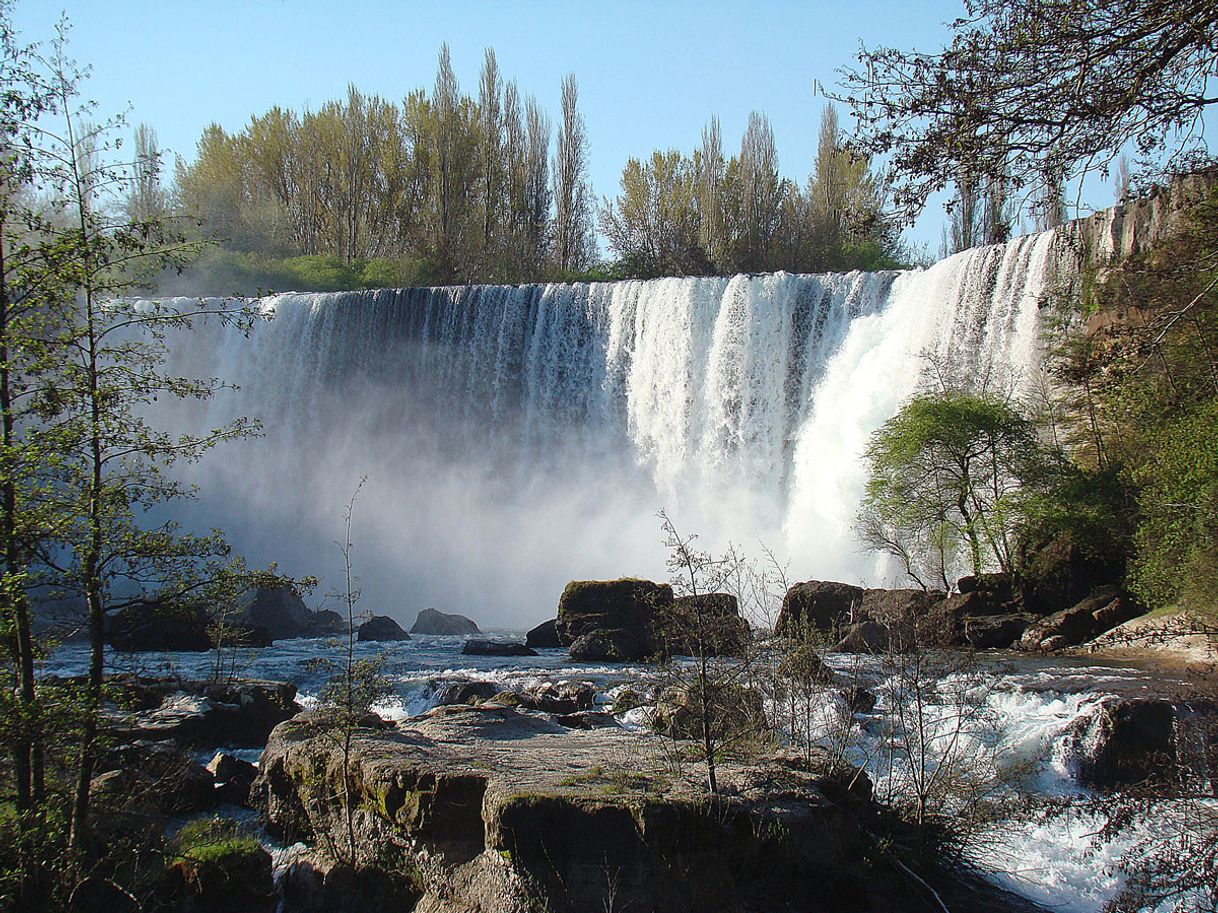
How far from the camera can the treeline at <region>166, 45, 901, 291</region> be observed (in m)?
50.4

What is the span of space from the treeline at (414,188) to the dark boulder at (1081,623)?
3749cm

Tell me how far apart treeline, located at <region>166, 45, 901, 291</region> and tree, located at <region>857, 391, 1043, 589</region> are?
91.1 ft

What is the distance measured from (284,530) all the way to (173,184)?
3211 cm

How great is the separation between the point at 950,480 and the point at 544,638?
9.54 meters

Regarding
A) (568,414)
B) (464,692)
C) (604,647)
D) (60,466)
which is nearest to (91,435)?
(60,466)

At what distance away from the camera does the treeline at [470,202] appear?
5044 centimetres

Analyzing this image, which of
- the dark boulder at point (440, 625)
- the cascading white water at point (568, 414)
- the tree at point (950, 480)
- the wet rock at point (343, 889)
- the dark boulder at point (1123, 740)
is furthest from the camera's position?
the dark boulder at point (440, 625)

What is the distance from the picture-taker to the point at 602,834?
248 inches

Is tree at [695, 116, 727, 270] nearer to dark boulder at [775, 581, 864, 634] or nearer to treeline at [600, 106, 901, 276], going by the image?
treeline at [600, 106, 901, 276]

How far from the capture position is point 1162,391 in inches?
664

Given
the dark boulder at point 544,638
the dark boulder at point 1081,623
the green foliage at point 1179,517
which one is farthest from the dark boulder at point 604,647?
the green foliage at point 1179,517

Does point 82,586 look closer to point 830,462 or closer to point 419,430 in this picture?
point 830,462

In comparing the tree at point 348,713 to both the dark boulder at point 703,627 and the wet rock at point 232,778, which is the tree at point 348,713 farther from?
the dark boulder at point 703,627

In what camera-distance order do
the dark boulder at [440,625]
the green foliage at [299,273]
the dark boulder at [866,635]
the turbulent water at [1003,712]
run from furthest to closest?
the green foliage at [299,273], the dark boulder at [440,625], the dark boulder at [866,635], the turbulent water at [1003,712]
